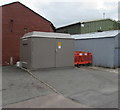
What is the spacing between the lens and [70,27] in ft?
77.0

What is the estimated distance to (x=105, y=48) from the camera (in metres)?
12.1

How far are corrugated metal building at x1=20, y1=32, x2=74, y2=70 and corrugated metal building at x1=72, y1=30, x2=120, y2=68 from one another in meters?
3.04

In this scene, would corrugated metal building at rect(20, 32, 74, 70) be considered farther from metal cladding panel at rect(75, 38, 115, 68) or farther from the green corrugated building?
the green corrugated building

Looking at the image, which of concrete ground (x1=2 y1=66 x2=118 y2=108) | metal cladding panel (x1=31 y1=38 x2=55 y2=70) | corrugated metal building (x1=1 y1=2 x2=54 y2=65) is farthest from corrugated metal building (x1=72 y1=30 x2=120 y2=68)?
concrete ground (x1=2 y1=66 x2=118 y2=108)

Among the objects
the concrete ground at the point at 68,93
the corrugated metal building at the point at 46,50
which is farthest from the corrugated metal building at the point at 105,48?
the concrete ground at the point at 68,93

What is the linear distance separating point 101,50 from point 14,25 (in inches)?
308

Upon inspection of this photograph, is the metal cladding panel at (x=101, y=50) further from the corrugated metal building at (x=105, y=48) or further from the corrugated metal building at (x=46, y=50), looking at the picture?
the corrugated metal building at (x=46, y=50)

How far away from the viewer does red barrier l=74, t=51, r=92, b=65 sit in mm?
11723

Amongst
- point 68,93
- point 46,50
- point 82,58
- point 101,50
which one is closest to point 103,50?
point 101,50

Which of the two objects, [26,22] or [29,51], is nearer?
[29,51]

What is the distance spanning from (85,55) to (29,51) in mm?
5036

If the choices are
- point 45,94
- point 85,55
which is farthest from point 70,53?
point 45,94

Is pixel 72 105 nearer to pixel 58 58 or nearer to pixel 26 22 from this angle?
pixel 58 58

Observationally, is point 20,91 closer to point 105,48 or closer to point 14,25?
point 105,48
